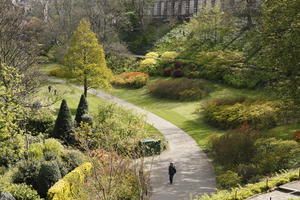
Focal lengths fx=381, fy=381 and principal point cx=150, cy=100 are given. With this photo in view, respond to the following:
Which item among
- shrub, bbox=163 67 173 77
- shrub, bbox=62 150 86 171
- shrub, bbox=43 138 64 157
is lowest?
shrub, bbox=62 150 86 171

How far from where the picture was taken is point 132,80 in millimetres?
38750

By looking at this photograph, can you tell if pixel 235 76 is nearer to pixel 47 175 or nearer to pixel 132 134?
pixel 132 134

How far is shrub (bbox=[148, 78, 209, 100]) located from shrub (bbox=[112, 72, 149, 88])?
2.68 metres

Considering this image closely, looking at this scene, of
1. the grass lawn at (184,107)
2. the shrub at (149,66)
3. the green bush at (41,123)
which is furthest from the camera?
the shrub at (149,66)

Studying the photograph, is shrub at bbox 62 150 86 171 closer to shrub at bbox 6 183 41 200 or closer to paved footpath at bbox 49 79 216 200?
shrub at bbox 6 183 41 200

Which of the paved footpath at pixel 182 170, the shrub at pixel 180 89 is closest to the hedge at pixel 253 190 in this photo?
the paved footpath at pixel 182 170

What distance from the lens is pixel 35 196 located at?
14.2 m

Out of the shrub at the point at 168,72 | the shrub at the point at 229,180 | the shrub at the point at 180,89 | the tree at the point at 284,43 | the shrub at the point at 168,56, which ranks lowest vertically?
the shrub at the point at 229,180

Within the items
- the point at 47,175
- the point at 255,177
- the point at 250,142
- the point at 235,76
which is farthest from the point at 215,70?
the point at 47,175

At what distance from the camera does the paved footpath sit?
16.2 metres

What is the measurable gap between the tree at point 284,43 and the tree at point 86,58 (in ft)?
46.3

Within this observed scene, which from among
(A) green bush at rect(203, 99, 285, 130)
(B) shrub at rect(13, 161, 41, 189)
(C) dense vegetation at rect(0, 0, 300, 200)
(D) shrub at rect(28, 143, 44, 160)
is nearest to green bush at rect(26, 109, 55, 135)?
(C) dense vegetation at rect(0, 0, 300, 200)

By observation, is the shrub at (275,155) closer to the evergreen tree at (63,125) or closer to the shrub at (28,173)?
the shrub at (28,173)

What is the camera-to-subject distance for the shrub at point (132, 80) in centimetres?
3819
